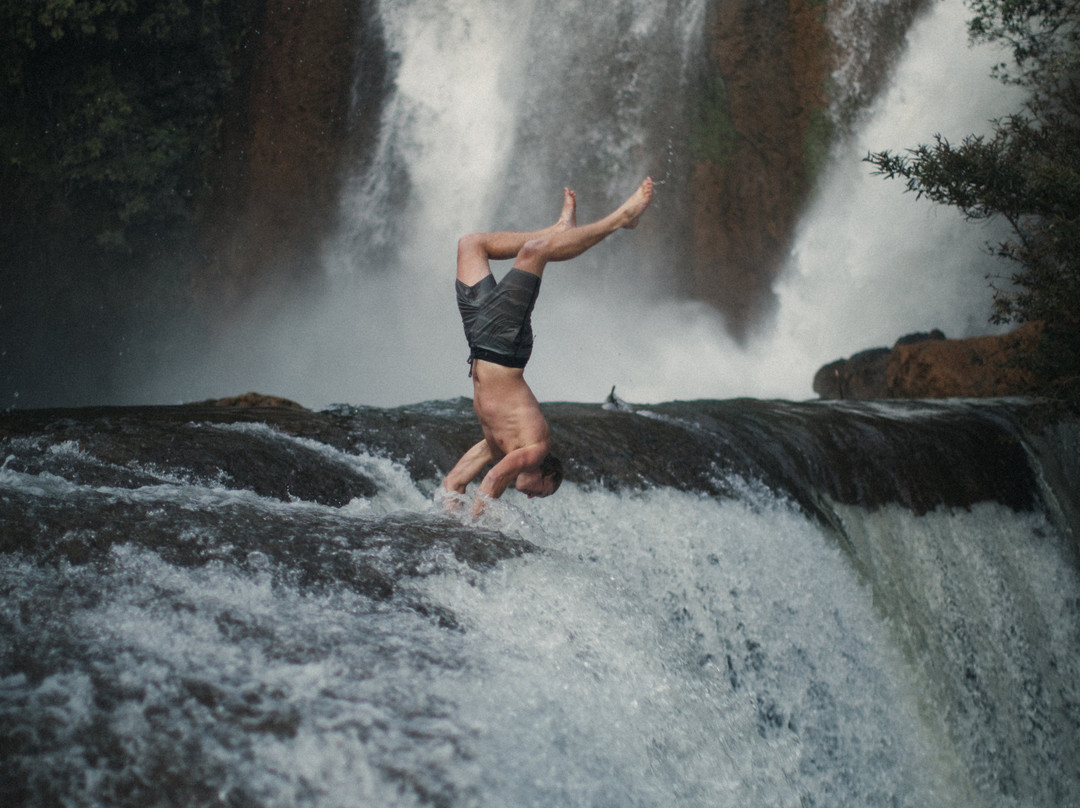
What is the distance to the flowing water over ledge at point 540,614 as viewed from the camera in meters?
2.36

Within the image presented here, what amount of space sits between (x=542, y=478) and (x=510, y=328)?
0.76 m

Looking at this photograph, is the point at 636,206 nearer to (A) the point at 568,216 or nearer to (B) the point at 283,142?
(A) the point at 568,216

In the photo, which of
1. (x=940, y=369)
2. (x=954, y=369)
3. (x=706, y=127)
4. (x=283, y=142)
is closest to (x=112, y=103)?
(x=283, y=142)

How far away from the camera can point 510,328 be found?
439cm

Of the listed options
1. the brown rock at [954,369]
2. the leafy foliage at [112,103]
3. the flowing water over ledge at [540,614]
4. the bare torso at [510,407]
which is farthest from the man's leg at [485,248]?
the leafy foliage at [112,103]

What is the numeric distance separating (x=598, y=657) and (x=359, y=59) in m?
15.4

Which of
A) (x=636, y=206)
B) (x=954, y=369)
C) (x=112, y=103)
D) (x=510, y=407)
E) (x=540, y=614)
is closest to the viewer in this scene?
(x=540, y=614)

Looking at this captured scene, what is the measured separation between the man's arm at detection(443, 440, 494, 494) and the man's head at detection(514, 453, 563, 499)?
12.9 inches

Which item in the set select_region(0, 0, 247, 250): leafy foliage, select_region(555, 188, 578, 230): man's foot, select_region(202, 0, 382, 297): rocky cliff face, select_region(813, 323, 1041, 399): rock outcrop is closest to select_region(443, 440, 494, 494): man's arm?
select_region(555, 188, 578, 230): man's foot

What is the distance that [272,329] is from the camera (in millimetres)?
17391

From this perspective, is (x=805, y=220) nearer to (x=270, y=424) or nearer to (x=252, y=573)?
(x=270, y=424)

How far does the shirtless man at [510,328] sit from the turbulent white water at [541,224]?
1131 centimetres

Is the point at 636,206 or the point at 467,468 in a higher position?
the point at 636,206

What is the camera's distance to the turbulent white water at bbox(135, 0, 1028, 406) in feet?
53.0
